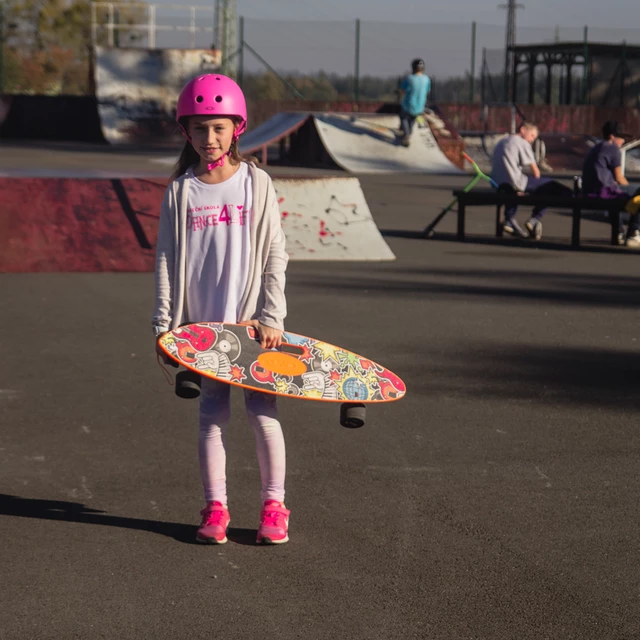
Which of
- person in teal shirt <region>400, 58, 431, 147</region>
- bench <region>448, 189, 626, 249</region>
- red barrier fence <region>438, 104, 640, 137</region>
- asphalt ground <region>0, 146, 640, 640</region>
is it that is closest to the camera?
asphalt ground <region>0, 146, 640, 640</region>

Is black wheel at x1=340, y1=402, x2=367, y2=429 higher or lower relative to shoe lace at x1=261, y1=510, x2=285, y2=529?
higher

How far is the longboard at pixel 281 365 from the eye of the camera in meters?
4.00

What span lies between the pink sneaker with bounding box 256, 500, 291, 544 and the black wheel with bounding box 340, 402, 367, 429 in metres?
0.41

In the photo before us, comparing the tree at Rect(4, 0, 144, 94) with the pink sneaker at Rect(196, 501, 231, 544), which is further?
the tree at Rect(4, 0, 144, 94)

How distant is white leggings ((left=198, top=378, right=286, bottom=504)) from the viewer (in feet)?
13.6

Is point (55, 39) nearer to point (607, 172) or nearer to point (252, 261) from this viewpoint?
point (607, 172)

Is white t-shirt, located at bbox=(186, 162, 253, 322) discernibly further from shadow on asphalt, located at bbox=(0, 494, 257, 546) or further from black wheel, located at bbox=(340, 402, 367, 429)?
shadow on asphalt, located at bbox=(0, 494, 257, 546)

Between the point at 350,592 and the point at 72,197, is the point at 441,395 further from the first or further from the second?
the point at 72,197

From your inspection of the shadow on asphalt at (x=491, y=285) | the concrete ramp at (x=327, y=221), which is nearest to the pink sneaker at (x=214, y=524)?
the shadow on asphalt at (x=491, y=285)

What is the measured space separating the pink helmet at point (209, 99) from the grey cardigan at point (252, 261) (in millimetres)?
251

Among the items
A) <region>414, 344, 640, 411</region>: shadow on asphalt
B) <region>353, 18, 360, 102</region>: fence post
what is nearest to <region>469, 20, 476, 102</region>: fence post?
<region>353, 18, 360, 102</region>: fence post

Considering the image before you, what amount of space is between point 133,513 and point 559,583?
171cm

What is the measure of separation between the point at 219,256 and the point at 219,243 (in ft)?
0.16

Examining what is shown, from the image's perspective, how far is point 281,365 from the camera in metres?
4.16
